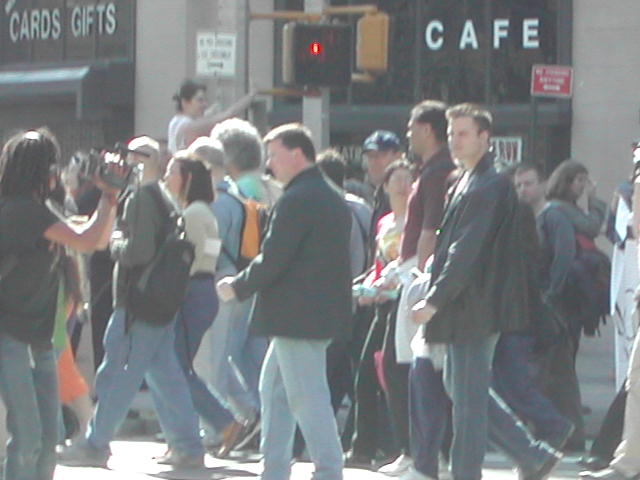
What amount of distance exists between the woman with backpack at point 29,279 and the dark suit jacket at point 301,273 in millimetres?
991

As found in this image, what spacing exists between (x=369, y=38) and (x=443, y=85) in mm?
3998

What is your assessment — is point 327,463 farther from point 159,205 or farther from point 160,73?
point 160,73

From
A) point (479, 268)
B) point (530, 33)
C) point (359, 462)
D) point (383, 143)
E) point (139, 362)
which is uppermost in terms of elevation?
point (530, 33)

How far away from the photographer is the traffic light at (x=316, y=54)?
51.3 ft

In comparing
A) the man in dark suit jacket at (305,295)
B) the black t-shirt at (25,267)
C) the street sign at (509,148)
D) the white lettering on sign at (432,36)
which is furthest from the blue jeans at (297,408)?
the white lettering on sign at (432,36)

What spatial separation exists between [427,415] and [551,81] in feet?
27.1

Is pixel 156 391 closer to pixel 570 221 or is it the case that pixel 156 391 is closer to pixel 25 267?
pixel 25 267

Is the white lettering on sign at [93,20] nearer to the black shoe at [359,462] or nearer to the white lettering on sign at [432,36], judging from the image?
the white lettering on sign at [432,36]

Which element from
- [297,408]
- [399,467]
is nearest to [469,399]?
[297,408]

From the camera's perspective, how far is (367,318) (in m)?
11.9

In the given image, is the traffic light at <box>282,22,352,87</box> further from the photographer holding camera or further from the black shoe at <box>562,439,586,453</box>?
the photographer holding camera

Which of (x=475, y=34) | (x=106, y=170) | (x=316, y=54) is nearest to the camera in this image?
(x=106, y=170)

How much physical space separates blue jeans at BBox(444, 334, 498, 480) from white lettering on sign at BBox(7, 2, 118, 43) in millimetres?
13679

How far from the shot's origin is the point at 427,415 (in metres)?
10.0
